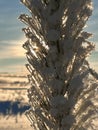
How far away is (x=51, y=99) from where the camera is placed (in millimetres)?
26453

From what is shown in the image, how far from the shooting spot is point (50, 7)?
88.3 feet

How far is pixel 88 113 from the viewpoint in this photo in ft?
89.8

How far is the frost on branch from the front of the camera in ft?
87.6

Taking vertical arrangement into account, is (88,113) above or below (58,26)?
below

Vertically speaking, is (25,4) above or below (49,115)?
above

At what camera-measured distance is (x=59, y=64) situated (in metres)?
26.8

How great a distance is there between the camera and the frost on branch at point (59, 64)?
2669cm

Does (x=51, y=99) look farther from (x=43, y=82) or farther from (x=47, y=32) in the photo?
(x=47, y=32)

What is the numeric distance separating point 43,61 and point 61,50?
1075mm

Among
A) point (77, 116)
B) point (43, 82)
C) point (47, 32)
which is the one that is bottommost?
point (77, 116)

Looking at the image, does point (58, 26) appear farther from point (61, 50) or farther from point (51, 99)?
point (51, 99)

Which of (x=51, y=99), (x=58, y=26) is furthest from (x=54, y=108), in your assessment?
(x=58, y=26)

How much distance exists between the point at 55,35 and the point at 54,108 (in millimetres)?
3647

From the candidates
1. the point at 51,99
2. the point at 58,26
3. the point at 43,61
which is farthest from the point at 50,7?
the point at 51,99
